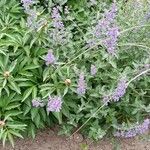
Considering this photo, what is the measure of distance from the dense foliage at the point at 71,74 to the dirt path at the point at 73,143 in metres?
0.10

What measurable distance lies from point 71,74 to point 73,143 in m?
0.69

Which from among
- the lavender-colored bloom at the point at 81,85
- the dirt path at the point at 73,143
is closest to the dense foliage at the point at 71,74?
the lavender-colored bloom at the point at 81,85

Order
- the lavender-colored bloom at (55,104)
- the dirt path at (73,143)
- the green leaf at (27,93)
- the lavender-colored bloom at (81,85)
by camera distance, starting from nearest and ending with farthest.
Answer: the lavender-colored bloom at (55,104) → the lavender-colored bloom at (81,85) → the green leaf at (27,93) → the dirt path at (73,143)

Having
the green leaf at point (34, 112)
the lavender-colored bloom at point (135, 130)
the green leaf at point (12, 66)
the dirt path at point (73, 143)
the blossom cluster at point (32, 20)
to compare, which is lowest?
the dirt path at point (73, 143)

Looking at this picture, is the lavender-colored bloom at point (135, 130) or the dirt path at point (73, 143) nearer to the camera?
the lavender-colored bloom at point (135, 130)

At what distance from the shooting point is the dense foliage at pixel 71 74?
3721mm

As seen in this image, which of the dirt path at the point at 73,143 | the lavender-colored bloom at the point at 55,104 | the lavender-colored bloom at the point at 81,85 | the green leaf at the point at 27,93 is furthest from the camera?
the dirt path at the point at 73,143

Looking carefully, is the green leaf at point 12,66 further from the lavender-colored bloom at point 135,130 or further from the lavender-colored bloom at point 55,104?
the lavender-colored bloom at point 135,130

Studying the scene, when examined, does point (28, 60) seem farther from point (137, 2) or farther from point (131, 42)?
point (137, 2)

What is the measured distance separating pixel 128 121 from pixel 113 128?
158 millimetres

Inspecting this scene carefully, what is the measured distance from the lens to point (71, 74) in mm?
3844

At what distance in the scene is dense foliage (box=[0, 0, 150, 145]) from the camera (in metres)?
3.72

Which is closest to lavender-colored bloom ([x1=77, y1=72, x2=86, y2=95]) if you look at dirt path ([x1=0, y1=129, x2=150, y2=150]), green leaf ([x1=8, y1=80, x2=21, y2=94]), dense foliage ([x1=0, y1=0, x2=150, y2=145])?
dense foliage ([x1=0, y1=0, x2=150, y2=145])

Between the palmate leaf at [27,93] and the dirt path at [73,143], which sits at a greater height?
the palmate leaf at [27,93]
